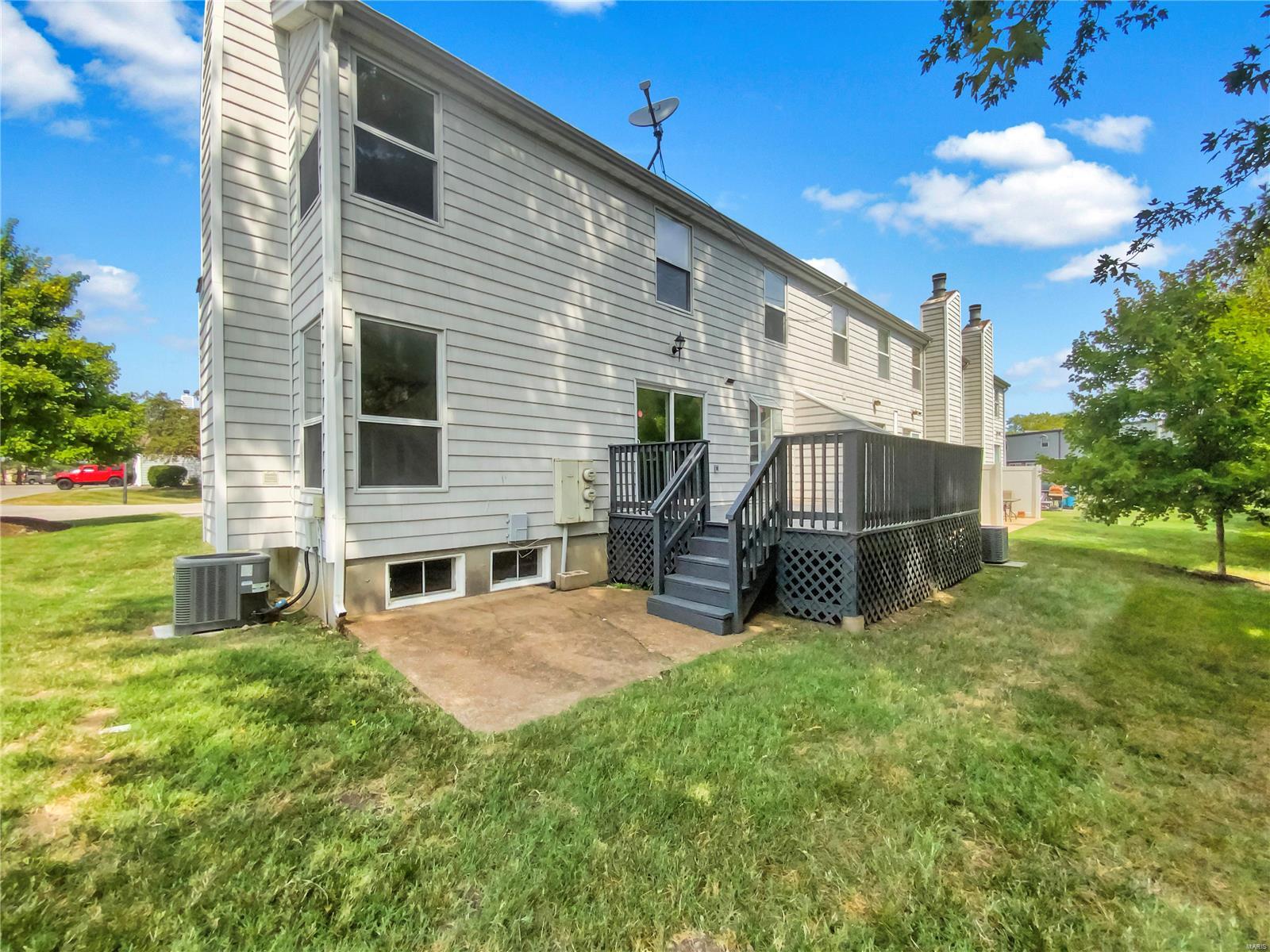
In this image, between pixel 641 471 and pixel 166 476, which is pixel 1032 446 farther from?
pixel 166 476

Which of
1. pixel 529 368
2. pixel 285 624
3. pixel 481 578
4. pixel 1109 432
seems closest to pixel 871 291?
pixel 1109 432

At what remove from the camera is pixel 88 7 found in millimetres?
5344

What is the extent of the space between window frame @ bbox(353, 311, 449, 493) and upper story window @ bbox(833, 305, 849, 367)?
8.92 metres

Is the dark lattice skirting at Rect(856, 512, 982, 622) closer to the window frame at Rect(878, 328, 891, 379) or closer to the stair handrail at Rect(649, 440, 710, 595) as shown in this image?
the stair handrail at Rect(649, 440, 710, 595)

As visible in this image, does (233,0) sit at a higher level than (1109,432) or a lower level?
higher

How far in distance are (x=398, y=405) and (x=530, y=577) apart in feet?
8.14

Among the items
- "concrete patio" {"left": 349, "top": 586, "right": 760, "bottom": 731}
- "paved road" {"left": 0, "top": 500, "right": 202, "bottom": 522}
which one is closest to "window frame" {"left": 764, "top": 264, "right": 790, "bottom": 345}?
"concrete patio" {"left": 349, "top": 586, "right": 760, "bottom": 731}

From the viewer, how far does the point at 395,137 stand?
17.7ft

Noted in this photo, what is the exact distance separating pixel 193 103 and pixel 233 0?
2.01 m

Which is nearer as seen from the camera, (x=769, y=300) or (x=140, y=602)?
(x=140, y=602)

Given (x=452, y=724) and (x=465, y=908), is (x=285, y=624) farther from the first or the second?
(x=465, y=908)

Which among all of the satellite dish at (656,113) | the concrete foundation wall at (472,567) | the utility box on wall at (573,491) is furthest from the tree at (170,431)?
the utility box on wall at (573,491)

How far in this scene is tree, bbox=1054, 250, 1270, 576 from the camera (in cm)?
733

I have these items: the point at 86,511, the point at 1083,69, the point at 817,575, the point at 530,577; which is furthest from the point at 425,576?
the point at 86,511
